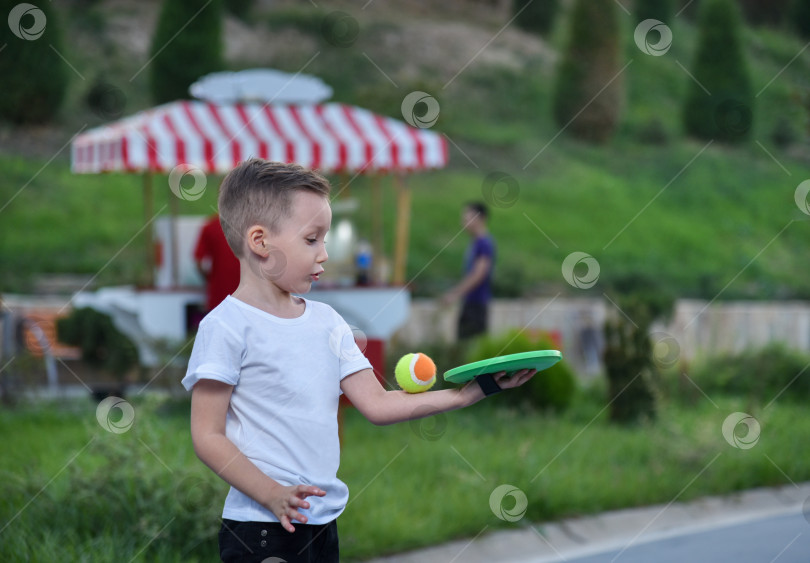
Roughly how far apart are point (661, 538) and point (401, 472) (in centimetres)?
157

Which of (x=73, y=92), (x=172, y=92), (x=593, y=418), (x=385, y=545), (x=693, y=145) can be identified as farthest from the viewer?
(x=693, y=145)

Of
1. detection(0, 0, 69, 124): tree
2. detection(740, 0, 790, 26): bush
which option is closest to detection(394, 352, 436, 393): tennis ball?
detection(0, 0, 69, 124): tree

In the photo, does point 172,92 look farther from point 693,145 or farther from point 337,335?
point 337,335

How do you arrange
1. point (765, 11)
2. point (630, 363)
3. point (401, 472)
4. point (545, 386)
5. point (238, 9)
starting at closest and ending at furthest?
point (401, 472), point (630, 363), point (545, 386), point (238, 9), point (765, 11)

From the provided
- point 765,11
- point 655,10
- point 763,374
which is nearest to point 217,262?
point 763,374

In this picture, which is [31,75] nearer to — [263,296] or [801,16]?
[263,296]

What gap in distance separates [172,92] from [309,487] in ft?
71.9

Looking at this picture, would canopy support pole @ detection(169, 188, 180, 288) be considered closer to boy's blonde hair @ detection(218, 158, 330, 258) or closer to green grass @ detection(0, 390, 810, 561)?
green grass @ detection(0, 390, 810, 561)

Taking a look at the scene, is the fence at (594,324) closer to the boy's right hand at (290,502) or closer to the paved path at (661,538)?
the paved path at (661,538)

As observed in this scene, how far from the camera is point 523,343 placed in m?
8.74

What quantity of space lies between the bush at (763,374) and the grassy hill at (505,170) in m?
5.65

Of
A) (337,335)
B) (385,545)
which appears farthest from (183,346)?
(337,335)

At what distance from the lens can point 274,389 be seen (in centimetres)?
239

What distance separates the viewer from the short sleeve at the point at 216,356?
2.33 m
